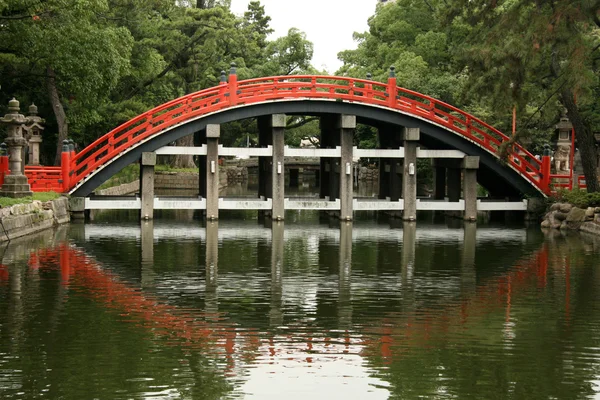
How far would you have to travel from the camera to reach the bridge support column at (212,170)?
107 ft

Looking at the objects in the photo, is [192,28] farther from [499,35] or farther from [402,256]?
[402,256]

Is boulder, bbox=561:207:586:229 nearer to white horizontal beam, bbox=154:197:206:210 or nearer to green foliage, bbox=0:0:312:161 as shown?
white horizontal beam, bbox=154:197:206:210

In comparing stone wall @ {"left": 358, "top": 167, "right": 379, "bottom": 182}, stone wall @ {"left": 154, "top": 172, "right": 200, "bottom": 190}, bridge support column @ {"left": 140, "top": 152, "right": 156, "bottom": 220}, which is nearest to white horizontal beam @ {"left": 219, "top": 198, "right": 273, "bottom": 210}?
bridge support column @ {"left": 140, "top": 152, "right": 156, "bottom": 220}

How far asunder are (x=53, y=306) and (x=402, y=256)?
35.4ft

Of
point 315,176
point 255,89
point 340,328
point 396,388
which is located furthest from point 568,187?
point 315,176

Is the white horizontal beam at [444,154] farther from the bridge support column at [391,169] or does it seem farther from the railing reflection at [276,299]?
the railing reflection at [276,299]

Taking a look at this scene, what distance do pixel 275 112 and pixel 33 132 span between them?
10.9 meters

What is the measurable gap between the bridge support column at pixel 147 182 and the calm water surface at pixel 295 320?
19.6ft

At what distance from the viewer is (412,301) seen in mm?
16938

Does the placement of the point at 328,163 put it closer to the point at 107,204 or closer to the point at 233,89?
the point at 233,89

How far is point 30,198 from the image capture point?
27.9 m

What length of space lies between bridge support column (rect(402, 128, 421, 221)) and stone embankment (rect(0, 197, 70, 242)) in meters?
12.4

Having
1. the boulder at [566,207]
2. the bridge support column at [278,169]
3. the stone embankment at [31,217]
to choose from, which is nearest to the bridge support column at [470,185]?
the boulder at [566,207]

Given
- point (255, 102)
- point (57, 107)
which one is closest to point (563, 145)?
point (255, 102)
